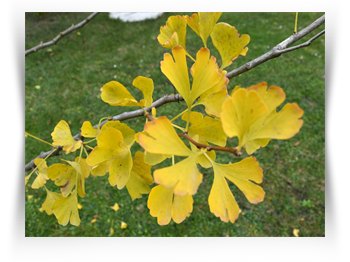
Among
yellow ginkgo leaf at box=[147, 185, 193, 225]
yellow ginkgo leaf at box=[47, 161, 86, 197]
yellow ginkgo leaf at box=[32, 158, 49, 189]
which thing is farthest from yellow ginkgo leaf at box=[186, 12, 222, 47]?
yellow ginkgo leaf at box=[32, 158, 49, 189]

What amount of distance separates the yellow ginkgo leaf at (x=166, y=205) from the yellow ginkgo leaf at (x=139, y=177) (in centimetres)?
10

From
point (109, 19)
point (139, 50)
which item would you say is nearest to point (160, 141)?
point (139, 50)

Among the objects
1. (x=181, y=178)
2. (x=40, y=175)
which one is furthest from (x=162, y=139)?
(x=40, y=175)

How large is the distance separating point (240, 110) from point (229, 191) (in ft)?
0.59

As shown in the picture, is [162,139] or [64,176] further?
[64,176]

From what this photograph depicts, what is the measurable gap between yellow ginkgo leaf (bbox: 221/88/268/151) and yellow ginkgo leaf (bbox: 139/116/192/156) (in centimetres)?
10

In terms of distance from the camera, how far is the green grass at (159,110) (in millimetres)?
2365

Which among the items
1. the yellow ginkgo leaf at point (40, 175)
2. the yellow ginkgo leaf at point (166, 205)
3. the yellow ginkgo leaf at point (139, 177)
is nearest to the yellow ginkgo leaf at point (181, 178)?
the yellow ginkgo leaf at point (166, 205)

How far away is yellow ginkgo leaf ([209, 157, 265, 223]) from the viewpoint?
48 centimetres

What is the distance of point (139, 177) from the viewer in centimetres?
65

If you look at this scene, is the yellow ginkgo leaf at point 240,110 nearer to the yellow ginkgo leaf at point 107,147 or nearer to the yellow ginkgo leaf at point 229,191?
the yellow ginkgo leaf at point 229,191

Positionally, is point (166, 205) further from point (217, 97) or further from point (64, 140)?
point (64, 140)

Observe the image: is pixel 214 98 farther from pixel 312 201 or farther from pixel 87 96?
pixel 87 96

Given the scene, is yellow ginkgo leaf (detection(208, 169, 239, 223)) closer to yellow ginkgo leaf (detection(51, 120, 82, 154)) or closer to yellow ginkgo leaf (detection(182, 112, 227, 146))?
yellow ginkgo leaf (detection(182, 112, 227, 146))
